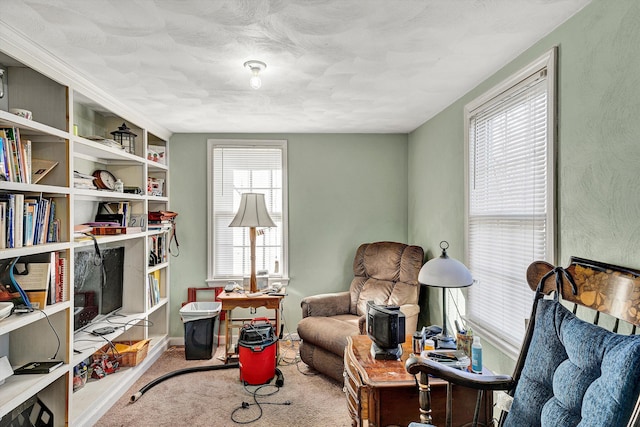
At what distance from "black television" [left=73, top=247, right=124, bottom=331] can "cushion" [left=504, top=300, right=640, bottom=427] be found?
112 inches

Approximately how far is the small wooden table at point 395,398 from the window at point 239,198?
2.40 metres

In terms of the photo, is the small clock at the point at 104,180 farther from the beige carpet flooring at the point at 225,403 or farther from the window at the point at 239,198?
the beige carpet flooring at the point at 225,403

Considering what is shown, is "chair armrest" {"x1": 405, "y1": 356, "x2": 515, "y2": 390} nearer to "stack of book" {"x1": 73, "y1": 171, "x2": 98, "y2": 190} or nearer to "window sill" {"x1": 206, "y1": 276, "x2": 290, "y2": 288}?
"stack of book" {"x1": 73, "y1": 171, "x2": 98, "y2": 190}

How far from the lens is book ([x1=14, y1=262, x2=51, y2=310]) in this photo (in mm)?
2213

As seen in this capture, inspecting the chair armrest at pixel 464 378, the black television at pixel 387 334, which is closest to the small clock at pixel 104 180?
the black television at pixel 387 334

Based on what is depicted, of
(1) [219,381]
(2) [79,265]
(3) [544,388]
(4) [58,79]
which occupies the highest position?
(4) [58,79]

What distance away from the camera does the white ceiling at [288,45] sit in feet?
5.64

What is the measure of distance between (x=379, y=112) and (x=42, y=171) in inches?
103

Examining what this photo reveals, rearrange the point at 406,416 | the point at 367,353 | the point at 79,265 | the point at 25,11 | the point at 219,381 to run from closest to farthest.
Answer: the point at 25,11
the point at 406,416
the point at 367,353
the point at 79,265
the point at 219,381

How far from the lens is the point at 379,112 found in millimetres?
3523

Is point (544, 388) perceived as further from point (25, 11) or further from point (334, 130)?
point (334, 130)

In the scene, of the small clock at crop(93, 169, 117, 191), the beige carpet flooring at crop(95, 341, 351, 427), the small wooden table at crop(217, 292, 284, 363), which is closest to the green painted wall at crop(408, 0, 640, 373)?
the beige carpet flooring at crop(95, 341, 351, 427)

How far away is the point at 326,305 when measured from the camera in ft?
12.8

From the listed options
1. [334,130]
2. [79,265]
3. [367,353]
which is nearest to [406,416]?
[367,353]
